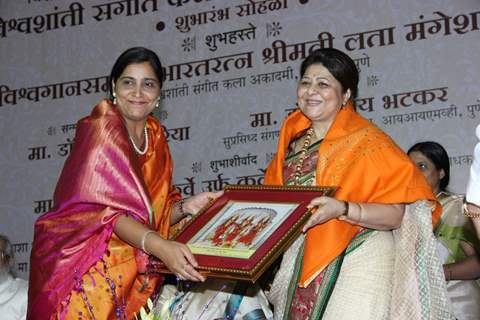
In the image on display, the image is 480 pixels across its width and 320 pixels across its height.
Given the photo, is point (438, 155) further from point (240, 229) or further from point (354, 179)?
point (240, 229)

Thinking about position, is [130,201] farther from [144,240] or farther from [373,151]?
[373,151]

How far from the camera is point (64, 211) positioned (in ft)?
10.9

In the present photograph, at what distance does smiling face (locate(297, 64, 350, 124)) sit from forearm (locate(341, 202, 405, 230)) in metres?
0.49

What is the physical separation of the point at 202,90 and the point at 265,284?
7.12ft

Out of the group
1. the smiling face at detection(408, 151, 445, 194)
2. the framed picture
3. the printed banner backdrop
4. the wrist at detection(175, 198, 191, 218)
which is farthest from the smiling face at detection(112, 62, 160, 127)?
the printed banner backdrop

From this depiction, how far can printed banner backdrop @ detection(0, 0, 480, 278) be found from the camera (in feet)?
17.0

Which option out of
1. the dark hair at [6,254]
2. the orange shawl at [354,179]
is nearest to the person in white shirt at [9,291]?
the dark hair at [6,254]

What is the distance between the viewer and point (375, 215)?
10.5 feet

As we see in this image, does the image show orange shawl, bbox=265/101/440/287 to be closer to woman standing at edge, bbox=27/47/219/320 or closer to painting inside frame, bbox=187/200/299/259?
painting inside frame, bbox=187/200/299/259

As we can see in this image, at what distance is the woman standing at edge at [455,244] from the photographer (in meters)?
4.36

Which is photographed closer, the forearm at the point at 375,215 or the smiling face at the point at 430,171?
the forearm at the point at 375,215

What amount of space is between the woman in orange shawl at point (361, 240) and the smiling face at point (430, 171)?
1.19 meters

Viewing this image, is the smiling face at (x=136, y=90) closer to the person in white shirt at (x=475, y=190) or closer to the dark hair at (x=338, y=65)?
the dark hair at (x=338, y=65)

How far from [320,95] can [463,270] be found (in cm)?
146
